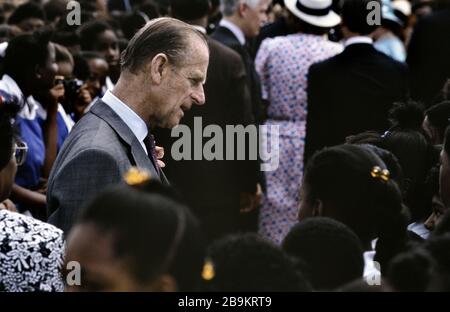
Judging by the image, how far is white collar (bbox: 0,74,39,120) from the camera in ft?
19.0

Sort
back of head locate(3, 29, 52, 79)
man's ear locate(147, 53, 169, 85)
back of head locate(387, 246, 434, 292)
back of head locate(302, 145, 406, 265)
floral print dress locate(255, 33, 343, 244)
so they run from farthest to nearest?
1. floral print dress locate(255, 33, 343, 244)
2. back of head locate(3, 29, 52, 79)
3. man's ear locate(147, 53, 169, 85)
4. back of head locate(302, 145, 406, 265)
5. back of head locate(387, 246, 434, 292)

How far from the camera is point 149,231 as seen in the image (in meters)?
2.43

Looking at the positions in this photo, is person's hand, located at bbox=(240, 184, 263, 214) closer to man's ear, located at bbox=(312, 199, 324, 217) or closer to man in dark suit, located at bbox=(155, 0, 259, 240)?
man in dark suit, located at bbox=(155, 0, 259, 240)

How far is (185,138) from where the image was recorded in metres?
6.48

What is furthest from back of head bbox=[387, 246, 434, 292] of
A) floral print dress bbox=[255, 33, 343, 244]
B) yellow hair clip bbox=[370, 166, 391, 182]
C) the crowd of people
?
floral print dress bbox=[255, 33, 343, 244]

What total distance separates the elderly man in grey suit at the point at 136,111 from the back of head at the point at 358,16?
8.65 feet

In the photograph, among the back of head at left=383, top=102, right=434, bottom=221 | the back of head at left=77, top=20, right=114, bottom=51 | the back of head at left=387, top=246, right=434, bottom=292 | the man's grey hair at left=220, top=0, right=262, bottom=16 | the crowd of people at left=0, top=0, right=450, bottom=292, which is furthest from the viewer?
the back of head at left=77, top=20, right=114, bottom=51

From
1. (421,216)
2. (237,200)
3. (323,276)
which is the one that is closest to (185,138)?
(237,200)

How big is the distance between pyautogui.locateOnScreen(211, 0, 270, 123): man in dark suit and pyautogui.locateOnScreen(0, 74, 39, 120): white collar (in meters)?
1.64

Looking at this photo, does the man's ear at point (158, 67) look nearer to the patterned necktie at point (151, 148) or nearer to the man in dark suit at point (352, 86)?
the patterned necktie at point (151, 148)

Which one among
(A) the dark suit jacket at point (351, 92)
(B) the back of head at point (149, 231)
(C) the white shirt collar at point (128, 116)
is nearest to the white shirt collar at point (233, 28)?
(A) the dark suit jacket at point (351, 92)

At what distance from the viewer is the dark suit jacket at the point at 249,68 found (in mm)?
7141

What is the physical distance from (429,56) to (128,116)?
12.6 feet

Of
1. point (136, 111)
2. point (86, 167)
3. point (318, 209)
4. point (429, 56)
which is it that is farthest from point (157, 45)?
point (429, 56)
